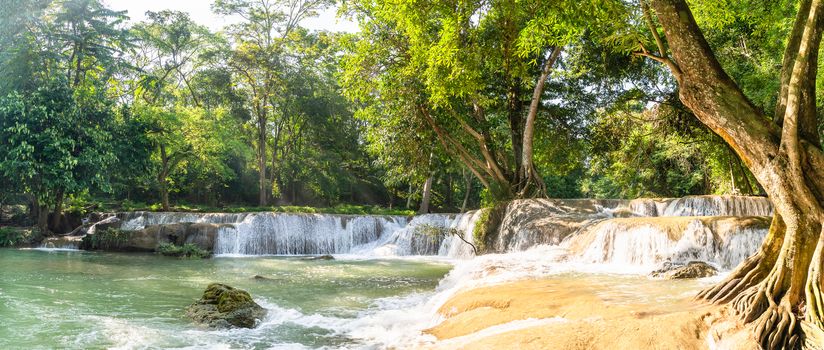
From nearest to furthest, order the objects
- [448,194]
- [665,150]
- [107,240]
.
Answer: [107,240] → [665,150] → [448,194]

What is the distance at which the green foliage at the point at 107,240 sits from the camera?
2091 centimetres

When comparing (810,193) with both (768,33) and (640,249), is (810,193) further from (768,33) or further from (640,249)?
(768,33)

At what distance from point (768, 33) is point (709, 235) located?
323 inches

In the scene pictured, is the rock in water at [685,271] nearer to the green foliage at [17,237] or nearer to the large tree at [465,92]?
the large tree at [465,92]

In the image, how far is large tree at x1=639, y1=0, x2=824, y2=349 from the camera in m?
3.94

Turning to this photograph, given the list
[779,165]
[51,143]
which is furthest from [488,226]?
[51,143]

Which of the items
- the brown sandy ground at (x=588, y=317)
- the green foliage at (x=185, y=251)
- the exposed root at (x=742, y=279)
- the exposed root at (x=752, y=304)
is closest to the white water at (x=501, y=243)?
the brown sandy ground at (x=588, y=317)

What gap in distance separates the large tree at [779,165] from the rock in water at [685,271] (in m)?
3.22

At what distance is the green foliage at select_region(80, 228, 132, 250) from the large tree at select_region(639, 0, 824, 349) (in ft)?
69.9

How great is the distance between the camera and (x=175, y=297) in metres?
10.2

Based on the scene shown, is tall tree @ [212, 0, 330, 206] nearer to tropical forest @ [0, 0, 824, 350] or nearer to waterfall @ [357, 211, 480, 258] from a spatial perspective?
tropical forest @ [0, 0, 824, 350]

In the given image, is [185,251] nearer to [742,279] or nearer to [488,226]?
[488,226]

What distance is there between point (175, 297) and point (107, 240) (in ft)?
43.0

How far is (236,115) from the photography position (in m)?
35.9
